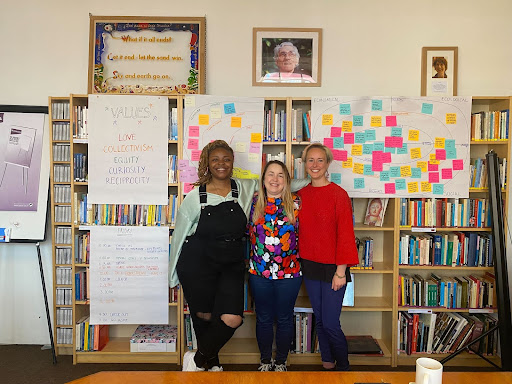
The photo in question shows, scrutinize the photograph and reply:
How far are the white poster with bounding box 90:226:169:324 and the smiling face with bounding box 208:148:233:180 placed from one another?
679mm

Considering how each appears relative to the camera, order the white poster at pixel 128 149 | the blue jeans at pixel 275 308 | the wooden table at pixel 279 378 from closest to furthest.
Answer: the wooden table at pixel 279 378, the blue jeans at pixel 275 308, the white poster at pixel 128 149

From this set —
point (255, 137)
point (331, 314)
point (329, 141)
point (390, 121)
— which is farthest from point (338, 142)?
point (331, 314)

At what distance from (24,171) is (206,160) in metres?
1.56

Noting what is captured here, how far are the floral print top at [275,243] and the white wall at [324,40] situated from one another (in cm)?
117

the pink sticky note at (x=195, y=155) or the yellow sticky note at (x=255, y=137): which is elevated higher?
the yellow sticky note at (x=255, y=137)

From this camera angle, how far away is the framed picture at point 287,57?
3.23m

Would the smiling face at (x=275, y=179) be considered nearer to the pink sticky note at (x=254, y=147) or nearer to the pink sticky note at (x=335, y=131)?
the pink sticky note at (x=254, y=147)

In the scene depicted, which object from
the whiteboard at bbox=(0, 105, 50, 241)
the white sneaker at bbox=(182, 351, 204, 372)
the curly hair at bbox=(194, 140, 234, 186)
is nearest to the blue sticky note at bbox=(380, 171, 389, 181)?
the curly hair at bbox=(194, 140, 234, 186)

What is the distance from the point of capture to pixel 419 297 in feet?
10.1

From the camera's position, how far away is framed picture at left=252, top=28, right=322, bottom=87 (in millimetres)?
3227

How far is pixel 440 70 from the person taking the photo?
10.6 feet

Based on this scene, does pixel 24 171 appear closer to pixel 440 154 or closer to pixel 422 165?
pixel 422 165

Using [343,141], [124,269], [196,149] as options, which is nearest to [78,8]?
[196,149]

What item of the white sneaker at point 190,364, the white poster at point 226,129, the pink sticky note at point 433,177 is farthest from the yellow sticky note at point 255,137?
the white sneaker at point 190,364
